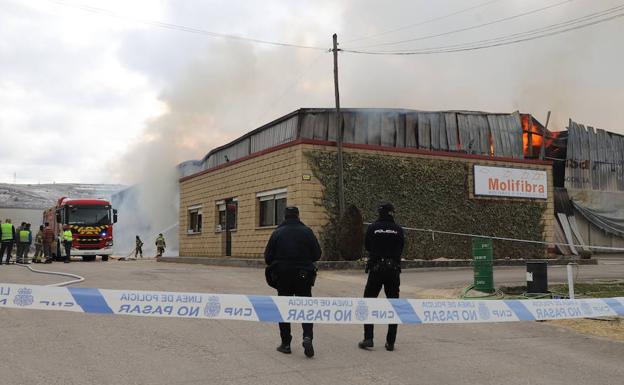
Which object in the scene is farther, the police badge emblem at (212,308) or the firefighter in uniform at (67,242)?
the firefighter in uniform at (67,242)

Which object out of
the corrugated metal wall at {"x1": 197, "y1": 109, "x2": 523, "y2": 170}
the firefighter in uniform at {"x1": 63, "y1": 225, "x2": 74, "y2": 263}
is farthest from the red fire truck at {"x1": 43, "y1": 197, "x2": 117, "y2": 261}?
the corrugated metal wall at {"x1": 197, "y1": 109, "x2": 523, "y2": 170}

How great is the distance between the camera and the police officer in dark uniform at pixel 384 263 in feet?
22.2

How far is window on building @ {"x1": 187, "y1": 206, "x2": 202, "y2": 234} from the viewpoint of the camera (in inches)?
1080

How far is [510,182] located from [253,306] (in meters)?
19.2

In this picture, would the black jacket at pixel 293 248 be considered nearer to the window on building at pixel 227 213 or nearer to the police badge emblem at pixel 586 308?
the police badge emblem at pixel 586 308

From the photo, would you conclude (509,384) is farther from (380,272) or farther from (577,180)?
(577,180)

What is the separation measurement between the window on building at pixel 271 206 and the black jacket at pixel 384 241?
1312 centimetres

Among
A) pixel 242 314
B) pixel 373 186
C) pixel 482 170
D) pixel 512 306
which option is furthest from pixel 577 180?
pixel 242 314

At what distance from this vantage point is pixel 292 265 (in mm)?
6273

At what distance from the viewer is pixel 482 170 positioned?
73.4 feet

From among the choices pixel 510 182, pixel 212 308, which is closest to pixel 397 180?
pixel 510 182

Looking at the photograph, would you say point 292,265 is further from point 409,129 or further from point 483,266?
point 409,129

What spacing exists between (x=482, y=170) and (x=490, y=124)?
3422 millimetres

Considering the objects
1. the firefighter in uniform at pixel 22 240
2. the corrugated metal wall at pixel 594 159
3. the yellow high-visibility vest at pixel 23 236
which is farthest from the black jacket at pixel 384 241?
the corrugated metal wall at pixel 594 159
